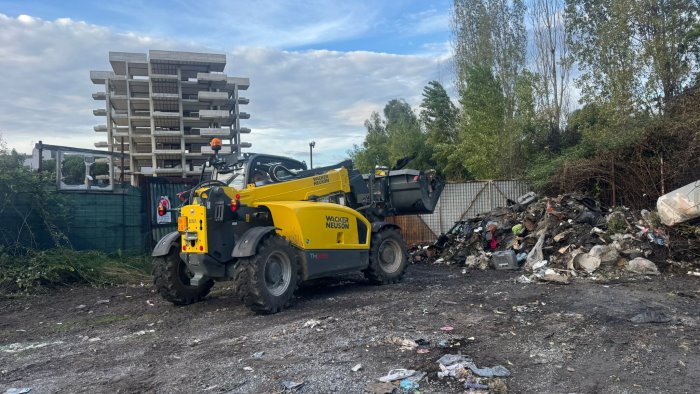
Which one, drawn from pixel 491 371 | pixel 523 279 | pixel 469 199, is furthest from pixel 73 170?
pixel 491 371

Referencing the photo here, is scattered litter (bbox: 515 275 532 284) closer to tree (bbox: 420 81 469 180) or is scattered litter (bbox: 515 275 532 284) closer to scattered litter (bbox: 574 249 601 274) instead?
scattered litter (bbox: 574 249 601 274)

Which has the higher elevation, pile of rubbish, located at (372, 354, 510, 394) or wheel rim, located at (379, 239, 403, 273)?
wheel rim, located at (379, 239, 403, 273)

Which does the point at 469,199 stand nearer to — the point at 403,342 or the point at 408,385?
the point at 403,342

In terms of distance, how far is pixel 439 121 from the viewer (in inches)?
1171

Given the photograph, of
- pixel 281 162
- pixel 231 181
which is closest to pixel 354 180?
pixel 281 162

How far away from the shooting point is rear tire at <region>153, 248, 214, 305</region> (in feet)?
25.8

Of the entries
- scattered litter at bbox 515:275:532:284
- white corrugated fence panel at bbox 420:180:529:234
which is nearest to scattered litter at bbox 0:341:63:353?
scattered litter at bbox 515:275:532:284

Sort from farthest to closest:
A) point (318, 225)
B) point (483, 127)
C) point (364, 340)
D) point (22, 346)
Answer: point (483, 127), point (318, 225), point (22, 346), point (364, 340)

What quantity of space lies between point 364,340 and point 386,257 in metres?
4.08

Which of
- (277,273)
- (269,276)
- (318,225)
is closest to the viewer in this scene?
(269,276)

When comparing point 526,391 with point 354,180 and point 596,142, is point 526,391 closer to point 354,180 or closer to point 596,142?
point 354,180

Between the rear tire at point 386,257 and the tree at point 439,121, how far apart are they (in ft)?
54.6

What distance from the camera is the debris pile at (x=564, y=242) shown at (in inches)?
379

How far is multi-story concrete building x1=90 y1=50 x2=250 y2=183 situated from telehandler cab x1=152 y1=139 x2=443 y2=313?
81636 mm
